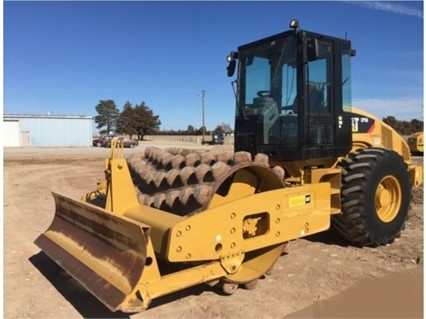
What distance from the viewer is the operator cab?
522cm

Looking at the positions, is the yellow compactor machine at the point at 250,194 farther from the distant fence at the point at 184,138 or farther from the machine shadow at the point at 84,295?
the distant fence at the point at 184,138

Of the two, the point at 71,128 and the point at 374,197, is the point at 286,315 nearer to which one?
the point at 374,197

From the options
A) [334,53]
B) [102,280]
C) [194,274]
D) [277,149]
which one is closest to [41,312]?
[102,280]

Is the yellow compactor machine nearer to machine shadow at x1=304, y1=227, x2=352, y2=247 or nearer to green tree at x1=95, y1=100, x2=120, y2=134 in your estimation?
machine shadow at x1=304, y1=227, x2=352, y2=247

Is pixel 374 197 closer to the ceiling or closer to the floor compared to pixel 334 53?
closer to the floor

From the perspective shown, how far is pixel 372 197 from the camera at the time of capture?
5.49 meters

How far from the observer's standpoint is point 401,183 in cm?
604

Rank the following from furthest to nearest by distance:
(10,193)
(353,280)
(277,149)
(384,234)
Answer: (10,193) → (384,234) → (277,149) → (353,280)

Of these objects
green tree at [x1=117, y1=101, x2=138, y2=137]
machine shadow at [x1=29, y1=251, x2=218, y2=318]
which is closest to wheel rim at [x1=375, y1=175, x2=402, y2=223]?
machine shadow at [x1=29, y1=251, x2=218, y2=318]

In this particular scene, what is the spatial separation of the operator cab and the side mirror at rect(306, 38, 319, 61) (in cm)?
1

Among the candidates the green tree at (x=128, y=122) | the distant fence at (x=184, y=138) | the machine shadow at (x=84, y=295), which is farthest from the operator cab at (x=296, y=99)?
the green tree at (x=128, y=122)

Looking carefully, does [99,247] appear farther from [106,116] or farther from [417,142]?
[106,116]

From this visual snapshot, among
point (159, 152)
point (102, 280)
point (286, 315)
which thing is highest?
point (159, 152)

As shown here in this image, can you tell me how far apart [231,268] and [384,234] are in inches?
110
